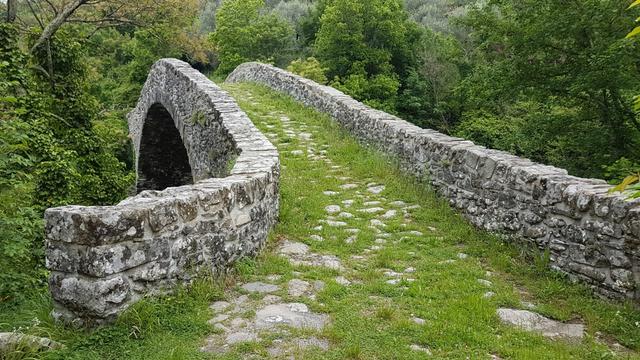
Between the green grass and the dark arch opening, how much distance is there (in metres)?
12.3

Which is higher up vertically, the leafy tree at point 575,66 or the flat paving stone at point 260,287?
the leafy tree at point 575,66

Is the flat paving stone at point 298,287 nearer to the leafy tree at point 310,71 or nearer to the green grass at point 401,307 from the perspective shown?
the green grass at point 401,307

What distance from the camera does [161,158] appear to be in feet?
62.6

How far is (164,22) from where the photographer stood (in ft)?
55.8

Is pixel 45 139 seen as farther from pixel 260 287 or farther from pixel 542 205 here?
pixel 542 205

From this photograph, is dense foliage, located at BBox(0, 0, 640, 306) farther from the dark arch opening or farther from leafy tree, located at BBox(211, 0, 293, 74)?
Result: leafy tree, located at BBox(211, 0, 293, 74)

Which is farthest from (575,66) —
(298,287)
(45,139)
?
(45,139)

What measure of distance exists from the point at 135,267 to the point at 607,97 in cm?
1155

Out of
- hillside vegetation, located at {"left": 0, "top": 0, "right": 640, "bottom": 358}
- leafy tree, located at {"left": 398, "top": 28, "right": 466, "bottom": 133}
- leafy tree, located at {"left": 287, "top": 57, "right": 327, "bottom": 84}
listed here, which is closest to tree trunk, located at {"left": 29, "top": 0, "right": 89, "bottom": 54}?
hillside vegetation, located at {"left": 0, "top": 0, "right": 640, "bottom": 358}

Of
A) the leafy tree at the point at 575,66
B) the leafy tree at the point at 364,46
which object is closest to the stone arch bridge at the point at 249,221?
the leafy tree at the point at 575,66

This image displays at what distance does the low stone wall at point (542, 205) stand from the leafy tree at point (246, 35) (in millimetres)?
28256

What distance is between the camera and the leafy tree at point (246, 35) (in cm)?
3503

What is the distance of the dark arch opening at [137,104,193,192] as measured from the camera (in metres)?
18.2

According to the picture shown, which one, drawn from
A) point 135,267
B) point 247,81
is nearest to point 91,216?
point 135,267
